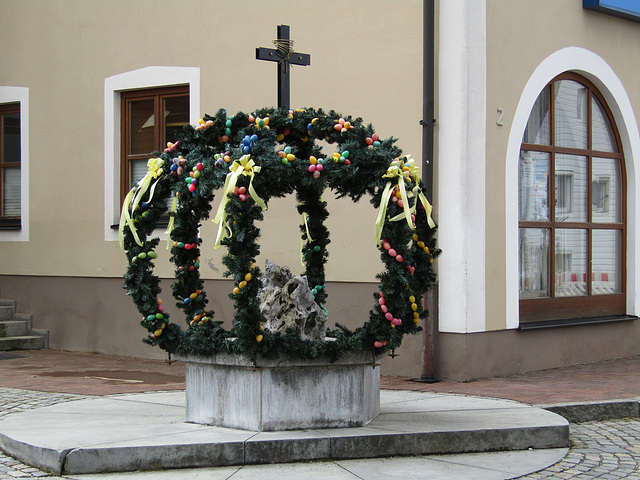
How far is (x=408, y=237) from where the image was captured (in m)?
6.53

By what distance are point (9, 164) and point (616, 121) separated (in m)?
8.68

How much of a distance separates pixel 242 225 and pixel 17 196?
843 cm

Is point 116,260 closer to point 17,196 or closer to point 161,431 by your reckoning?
point 17,196

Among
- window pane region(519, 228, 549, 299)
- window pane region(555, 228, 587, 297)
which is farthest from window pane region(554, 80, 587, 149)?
window pane region(519, 228, 549, 299)

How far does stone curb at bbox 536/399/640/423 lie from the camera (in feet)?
25.8

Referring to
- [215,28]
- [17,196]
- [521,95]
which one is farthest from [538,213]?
[17,196]

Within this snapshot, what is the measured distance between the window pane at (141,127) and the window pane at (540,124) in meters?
4.87

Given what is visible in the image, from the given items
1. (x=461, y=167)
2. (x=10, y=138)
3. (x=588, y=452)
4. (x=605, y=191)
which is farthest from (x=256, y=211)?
(x=10, y=138)

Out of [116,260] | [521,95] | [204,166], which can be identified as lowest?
[116,260]

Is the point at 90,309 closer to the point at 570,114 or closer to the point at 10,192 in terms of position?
the point at 10,192

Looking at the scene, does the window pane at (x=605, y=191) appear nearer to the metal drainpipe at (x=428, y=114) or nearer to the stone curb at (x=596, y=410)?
the metal drainpipe at (x=428, y=114)

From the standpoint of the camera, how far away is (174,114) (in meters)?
12.0

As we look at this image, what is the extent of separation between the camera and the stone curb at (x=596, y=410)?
786cm

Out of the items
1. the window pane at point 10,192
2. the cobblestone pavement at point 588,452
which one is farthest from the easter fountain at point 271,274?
the window pane at point 10,192
